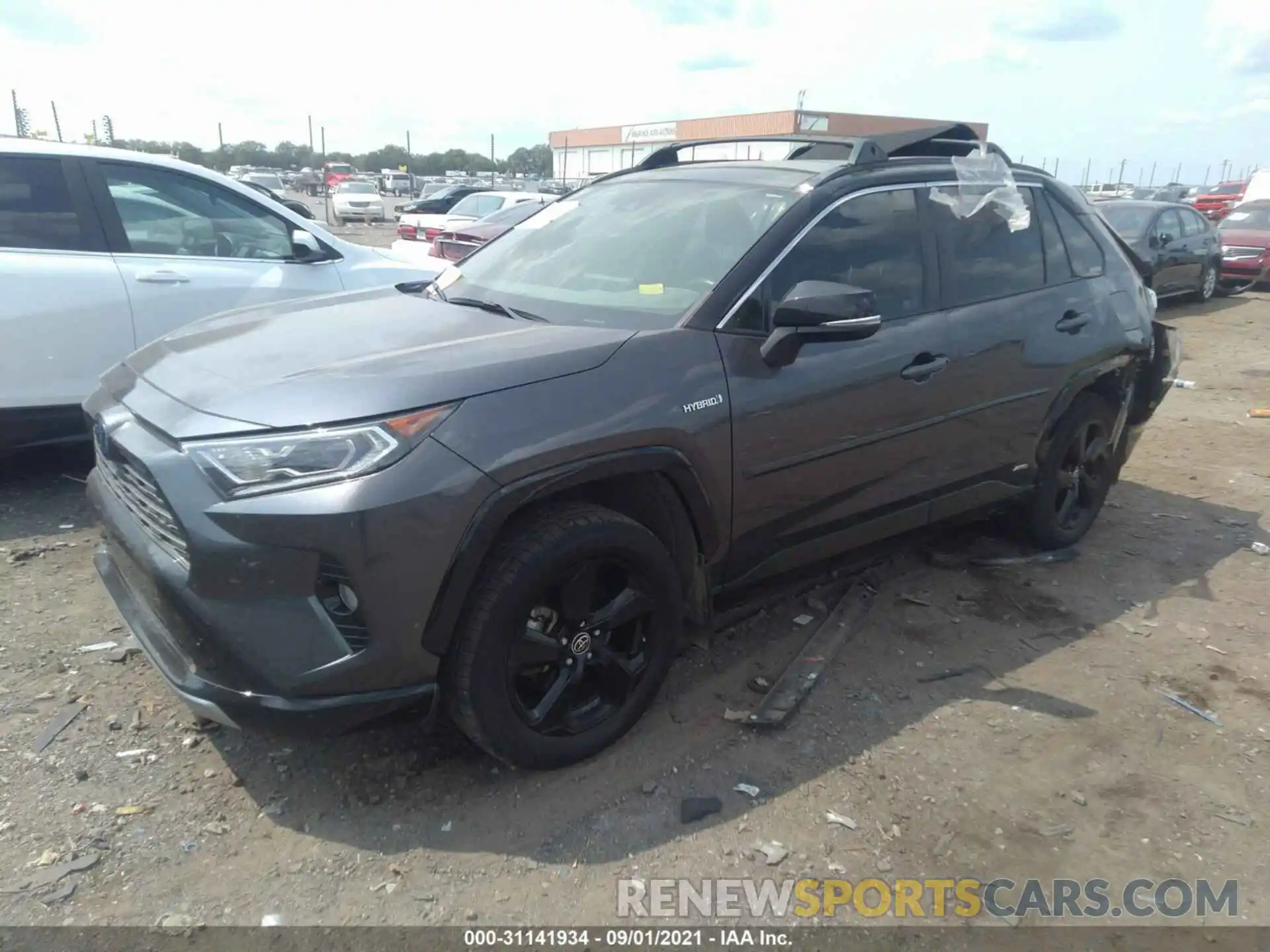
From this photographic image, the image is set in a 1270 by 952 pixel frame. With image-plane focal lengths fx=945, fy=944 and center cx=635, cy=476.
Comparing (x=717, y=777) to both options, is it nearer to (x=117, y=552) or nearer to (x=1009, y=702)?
(x=1009, y=702)

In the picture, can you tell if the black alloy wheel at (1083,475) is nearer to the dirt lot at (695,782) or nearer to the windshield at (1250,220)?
the dirt lot at (695,782)

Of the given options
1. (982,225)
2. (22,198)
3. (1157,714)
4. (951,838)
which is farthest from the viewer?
(22,198)

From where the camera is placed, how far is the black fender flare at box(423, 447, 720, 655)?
2.47 m

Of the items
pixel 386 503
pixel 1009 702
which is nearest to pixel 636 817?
pixel 386 503

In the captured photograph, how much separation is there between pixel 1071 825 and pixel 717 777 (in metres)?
1.06

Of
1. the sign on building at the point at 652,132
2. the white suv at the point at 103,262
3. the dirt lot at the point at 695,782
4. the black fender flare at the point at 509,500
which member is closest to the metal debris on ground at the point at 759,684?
the dirt lot at the point at 695,782

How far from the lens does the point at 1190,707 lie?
3.49 meters

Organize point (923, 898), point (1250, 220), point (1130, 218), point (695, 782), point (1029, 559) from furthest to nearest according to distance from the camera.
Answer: point (1250, 220)
point (1130, 218)
point (1029, 559)
point (695, 782)
point (923, 898)

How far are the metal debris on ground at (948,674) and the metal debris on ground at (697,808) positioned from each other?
1131 millimetres

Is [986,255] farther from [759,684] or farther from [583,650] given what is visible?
[583,650]

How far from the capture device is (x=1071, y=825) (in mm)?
2822

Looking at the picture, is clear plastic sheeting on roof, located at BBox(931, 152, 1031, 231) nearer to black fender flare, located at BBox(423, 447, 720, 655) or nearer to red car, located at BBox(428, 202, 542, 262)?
black fender flare, located at BBox(423, 447, 720, 655)

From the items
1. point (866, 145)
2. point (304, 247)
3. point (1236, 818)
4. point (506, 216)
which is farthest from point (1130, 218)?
point (1236, 818)

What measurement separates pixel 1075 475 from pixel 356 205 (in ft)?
104
